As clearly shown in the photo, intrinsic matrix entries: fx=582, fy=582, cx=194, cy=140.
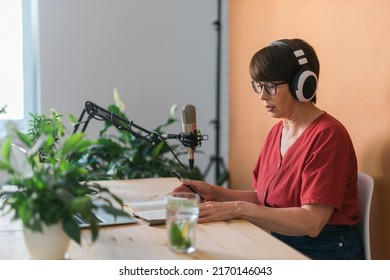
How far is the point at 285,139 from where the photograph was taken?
193 centimetres

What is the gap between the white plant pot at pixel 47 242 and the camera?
1.15 metres

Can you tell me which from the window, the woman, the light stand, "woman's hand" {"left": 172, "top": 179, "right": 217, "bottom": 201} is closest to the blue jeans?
the woman

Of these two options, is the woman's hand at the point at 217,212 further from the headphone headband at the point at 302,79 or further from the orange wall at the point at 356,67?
the orange wall at the point at 356,67

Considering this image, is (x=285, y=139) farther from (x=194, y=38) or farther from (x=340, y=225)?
(x=194, y=38)

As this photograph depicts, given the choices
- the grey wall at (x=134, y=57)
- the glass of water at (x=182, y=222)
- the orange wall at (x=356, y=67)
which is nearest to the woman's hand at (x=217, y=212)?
the glass of water at (x=182, y=222)

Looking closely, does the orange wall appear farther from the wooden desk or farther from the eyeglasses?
the wooden desk

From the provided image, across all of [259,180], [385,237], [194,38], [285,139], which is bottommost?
[385,237]

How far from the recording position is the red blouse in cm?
165

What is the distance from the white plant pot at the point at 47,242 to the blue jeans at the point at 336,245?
32.6 inches

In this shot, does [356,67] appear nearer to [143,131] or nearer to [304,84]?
[304,84]

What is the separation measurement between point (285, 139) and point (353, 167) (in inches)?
10.6

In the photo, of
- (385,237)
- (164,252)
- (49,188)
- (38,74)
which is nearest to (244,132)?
(38,74)

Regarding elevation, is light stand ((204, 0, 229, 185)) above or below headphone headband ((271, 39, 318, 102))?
below

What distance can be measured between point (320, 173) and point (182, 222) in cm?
58
